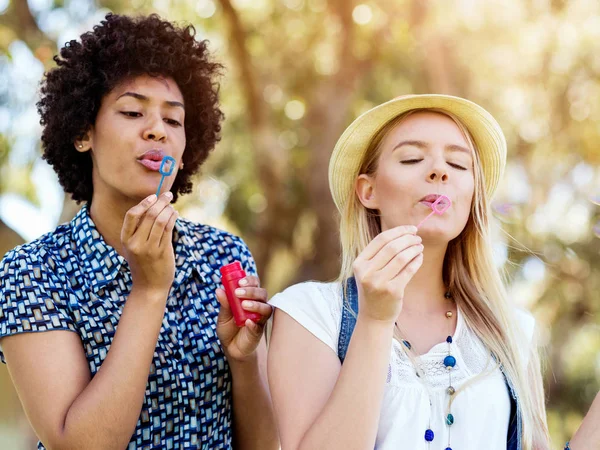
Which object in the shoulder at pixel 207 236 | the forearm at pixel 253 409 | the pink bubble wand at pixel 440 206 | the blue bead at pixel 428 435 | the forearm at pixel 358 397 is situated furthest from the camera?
the shoulder at pixel 207 236

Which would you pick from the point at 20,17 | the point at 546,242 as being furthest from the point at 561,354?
the point at 20,17

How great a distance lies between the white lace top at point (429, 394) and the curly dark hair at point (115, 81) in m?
1.10

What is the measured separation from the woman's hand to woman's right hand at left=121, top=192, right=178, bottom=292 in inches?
8.5

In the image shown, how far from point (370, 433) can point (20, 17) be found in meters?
5.78

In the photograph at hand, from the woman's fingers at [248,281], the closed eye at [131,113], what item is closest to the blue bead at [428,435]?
the woman's fingers at [248,281]

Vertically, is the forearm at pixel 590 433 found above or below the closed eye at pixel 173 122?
below

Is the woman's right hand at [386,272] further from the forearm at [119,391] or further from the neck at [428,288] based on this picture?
the forearm at [119,391]

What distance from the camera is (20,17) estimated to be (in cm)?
671

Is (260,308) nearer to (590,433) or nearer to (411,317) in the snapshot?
(411,317)

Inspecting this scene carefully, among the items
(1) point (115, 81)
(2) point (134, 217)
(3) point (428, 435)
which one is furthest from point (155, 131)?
(3) point (428, 435)

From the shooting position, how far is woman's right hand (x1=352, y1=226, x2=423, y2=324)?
2.13m

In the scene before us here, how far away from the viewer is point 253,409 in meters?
2.85

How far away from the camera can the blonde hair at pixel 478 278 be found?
2.52 metres

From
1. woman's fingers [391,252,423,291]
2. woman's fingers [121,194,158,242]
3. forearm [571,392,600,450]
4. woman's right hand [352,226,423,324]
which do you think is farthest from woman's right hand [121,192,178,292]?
forearm [571,392,600,450]
